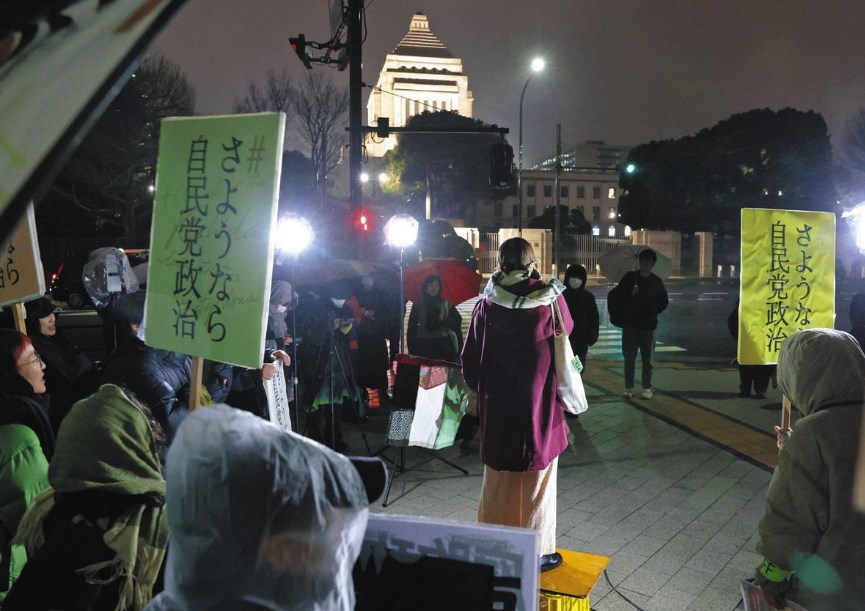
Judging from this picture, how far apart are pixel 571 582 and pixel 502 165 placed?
10383 mm

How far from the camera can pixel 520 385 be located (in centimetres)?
382

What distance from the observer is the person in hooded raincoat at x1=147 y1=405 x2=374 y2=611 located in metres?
1.26

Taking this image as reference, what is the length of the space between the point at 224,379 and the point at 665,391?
22.8ft

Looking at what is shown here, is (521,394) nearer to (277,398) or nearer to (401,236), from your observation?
(277,398)

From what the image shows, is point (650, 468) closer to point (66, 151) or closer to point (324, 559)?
point (324, 559)

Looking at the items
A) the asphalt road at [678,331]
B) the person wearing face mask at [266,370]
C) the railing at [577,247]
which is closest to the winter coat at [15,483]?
the person wearing face mask at [266,370]

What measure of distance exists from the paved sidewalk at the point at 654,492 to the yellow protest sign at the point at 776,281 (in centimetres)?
143

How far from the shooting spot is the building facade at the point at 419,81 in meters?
89.2

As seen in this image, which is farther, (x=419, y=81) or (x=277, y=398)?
(x=419, y=81)

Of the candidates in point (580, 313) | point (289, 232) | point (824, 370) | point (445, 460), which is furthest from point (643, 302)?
point (824, 370)

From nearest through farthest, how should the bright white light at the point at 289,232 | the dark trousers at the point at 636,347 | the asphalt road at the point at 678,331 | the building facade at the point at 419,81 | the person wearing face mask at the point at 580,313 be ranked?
1. the bright white light at the point at 289,232
2. the person wearing face mask at the point at 580,313
3. the dark trousers at the point at 636,347
4. the asphalt road at the point at 678,331
5. the building facade at the point at 419,81

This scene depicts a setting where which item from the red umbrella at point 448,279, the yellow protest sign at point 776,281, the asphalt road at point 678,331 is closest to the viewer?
the yellow protest sign at point 776,281

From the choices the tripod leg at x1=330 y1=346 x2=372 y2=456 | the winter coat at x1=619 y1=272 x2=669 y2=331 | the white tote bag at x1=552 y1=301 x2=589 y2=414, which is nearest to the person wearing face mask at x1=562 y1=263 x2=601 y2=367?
the winter coat at x1=619 y1=272 x2=669 y2=331

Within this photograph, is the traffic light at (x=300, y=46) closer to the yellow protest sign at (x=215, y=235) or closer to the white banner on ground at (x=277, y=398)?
the white banner on ground at (x=277, y=398)
